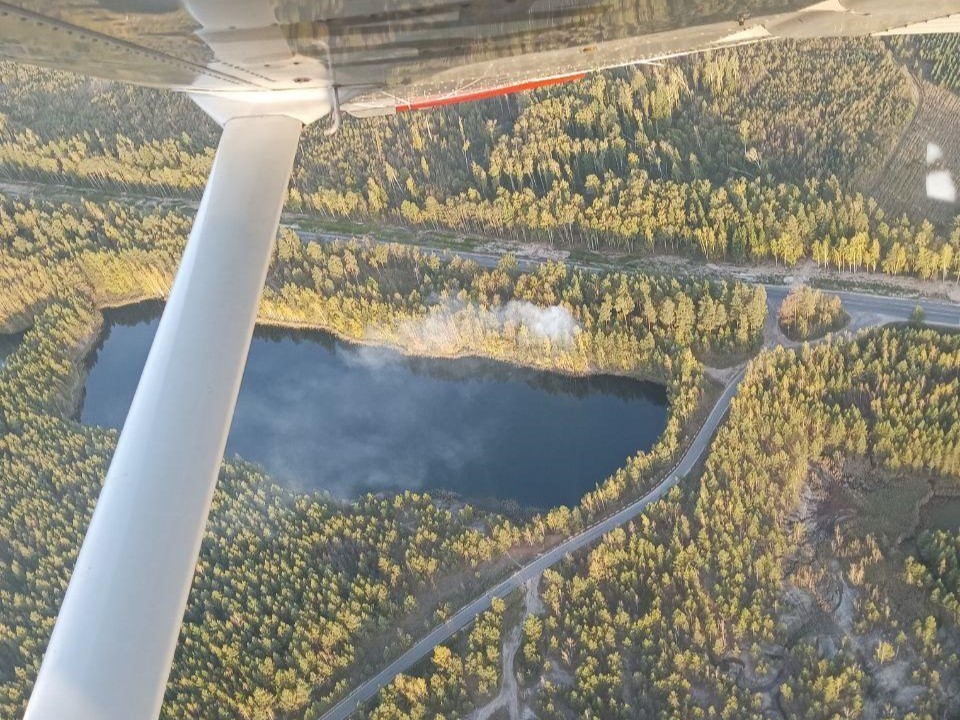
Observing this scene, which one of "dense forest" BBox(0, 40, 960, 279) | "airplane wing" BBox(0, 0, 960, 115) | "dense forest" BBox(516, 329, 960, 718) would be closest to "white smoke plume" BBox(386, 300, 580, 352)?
"dense forest" BBox(0, 40, 960, 279)

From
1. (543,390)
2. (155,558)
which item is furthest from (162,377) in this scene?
(543,390)

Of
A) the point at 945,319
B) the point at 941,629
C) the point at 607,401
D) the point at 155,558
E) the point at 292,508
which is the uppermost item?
the point at 945,319

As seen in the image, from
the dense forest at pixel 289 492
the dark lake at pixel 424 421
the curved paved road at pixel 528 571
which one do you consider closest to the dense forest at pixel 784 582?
the curved paved road at pixel 528 571

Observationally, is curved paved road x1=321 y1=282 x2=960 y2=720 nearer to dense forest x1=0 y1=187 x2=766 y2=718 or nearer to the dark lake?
dense forest x1=0 y1=187 x2=766 y2=718

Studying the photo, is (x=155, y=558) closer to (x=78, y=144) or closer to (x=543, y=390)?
(x=543, y=390)

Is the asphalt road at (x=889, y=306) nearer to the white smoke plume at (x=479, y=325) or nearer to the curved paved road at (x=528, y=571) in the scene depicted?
the curved paved road at (x=528, y=571)
